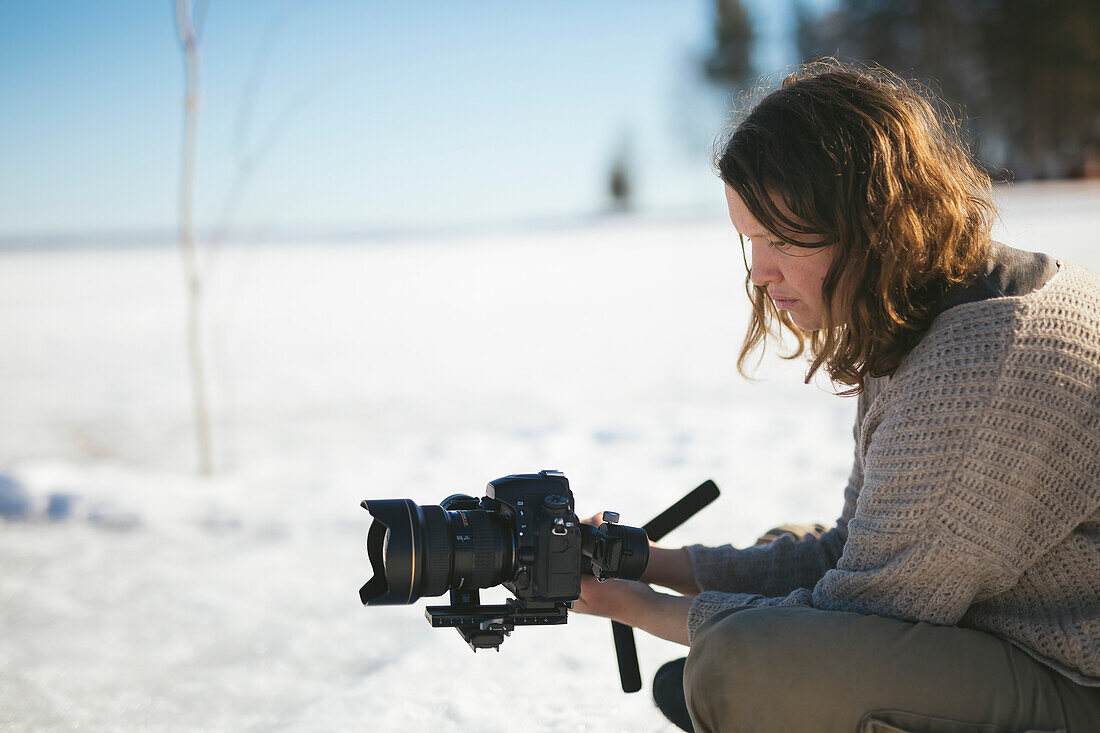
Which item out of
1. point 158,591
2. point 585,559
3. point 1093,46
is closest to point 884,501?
point 585,559

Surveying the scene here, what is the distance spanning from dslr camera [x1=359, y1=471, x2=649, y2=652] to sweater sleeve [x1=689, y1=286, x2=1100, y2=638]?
0.37 metres

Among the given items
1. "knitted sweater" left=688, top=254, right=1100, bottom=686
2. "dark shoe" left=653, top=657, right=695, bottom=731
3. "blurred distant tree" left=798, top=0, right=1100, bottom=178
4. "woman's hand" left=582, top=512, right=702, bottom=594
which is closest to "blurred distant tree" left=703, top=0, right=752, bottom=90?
"blurred distant tree" left=798, top=0, right=1100, bottom=178

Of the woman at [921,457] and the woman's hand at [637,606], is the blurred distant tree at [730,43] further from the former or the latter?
the woman's hand at [637,606]

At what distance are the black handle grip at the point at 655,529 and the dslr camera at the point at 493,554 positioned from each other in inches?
7.6

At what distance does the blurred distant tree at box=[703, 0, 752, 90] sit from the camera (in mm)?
29328

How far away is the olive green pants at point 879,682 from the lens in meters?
1.00

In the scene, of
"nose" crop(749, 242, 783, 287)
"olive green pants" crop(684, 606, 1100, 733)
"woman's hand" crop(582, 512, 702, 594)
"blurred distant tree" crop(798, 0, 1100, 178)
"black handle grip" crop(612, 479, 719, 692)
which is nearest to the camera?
"olive green pants" crop(684, 606, 1100, 733)

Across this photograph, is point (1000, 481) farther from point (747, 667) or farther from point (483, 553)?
point (483, 553)

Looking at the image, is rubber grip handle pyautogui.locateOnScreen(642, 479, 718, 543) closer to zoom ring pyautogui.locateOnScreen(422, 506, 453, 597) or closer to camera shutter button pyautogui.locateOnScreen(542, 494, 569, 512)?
camera shutter button pyautogui.locateOnScreen(542, 494, 569, 512)

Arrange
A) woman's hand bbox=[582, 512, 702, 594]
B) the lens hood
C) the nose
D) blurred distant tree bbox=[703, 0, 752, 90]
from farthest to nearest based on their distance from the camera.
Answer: blurred distant tree bbox=[703, 0, 752, 90] < woman's hand bbox=[582, 512, 702, 594] < the nose < the lens hood

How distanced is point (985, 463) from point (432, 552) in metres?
0.66

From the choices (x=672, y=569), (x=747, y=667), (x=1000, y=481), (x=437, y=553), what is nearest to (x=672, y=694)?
(x=672, y=569)

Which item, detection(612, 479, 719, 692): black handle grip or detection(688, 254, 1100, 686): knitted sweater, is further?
detection(612, 479, 719, 692): black handle grip

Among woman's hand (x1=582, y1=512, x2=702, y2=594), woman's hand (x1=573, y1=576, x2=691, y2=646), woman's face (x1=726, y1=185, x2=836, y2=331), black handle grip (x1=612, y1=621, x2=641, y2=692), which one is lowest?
black handle grip (x1=612, y1=621, x2=641, y2=692)
